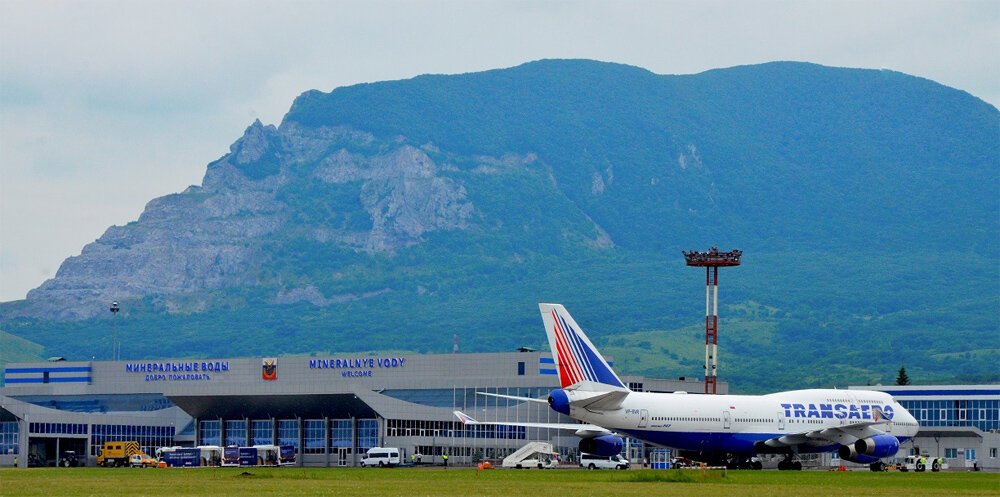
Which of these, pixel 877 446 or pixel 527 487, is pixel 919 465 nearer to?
pixel 877 446

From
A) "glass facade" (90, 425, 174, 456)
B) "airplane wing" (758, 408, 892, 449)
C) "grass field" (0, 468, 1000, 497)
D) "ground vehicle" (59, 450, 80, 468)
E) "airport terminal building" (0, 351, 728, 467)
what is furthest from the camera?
"glass facade" (90, 425, 174, 456)

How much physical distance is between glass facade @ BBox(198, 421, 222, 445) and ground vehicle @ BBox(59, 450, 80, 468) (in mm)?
14704

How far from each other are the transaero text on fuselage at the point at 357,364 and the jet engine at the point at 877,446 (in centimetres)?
7196

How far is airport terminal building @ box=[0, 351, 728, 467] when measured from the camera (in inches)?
5738

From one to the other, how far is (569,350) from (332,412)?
66.1 m

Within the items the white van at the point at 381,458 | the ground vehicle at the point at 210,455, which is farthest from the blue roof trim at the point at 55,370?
the white van at the point at 381,458

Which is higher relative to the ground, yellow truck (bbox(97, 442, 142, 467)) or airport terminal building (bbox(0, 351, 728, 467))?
Result: airport terminal building (bbox(0, 351, 728, 467))

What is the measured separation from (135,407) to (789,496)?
138m

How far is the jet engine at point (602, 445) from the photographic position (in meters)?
99.7

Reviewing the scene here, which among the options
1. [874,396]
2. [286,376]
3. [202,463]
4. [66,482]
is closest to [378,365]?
[286,376]

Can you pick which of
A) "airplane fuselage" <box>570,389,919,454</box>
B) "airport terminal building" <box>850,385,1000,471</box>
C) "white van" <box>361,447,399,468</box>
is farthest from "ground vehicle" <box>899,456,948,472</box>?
"white van" <box>361,447,399,468</box>

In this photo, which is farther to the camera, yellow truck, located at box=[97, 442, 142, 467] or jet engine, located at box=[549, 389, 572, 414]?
yellow truck, located at box=[97, 442, 142, 467]

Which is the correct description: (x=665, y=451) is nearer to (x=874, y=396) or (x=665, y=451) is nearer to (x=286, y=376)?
(x=874, y=396)

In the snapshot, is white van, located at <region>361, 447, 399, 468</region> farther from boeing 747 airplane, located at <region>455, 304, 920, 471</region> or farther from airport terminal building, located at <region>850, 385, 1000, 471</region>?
airport terminal building, located at <region>850, 385, 1000, 471</region>
